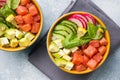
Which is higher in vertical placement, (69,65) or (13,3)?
(13,3)

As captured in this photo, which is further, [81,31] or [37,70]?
[37,70]

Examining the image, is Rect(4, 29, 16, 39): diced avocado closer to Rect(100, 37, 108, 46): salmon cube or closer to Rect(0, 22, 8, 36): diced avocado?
Rect(0, 22, 8, 36): diced avocado

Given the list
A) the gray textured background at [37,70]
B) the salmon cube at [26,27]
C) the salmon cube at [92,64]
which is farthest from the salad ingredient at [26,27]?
the salmon cube at [92,64]

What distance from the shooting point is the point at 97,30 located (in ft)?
4.45

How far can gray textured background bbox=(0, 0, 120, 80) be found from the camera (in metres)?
1.46

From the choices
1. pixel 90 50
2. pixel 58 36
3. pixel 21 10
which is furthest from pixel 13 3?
pixel 90 50

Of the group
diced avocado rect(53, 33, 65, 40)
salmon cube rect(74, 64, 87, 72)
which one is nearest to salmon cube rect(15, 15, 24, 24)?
diced avocado rect(53, 33, 65, 40)

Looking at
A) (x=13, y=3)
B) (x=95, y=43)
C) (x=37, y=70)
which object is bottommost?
(x=37, y=70)

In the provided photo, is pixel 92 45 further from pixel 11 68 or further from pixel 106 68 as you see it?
pixel 11 68

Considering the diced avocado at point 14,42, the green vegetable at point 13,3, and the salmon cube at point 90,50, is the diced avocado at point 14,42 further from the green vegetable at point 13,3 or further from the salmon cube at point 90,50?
the salmon cube at point 90,50

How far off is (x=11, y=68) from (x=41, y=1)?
25 cm

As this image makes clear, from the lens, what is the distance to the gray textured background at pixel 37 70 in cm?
146

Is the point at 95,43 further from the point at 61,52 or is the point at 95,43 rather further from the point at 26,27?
the point at 26,27

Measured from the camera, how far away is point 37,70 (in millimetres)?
1475
